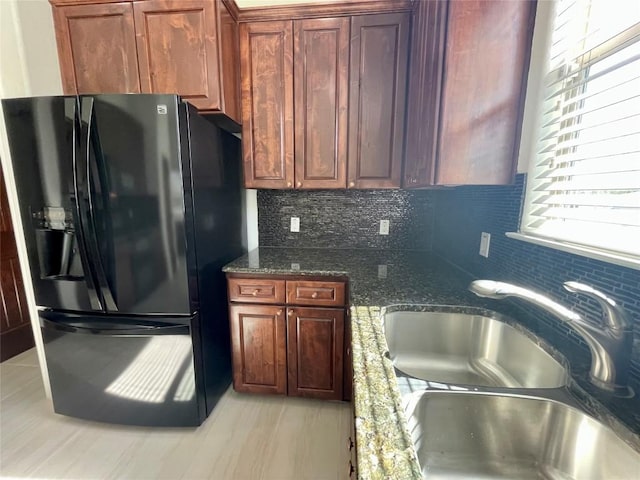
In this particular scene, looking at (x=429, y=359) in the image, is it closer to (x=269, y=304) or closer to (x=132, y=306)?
(x=269, y=304)

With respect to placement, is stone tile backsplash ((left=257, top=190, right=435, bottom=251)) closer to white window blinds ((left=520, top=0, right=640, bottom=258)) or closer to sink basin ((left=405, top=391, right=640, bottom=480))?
white window blinds ((left=520, top=0, right=640, bottom=258))

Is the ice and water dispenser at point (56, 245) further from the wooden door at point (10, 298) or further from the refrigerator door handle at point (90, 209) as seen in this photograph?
the wooden door at point (10, 298)

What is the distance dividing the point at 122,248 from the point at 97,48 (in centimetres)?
117

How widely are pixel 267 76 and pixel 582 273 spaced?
1813 mm

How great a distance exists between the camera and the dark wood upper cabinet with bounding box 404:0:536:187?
1.01 meters

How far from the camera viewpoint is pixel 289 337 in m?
1.68

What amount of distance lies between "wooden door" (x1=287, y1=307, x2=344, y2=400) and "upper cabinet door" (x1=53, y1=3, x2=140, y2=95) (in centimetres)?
167

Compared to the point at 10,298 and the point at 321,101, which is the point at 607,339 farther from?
the point at 10,298

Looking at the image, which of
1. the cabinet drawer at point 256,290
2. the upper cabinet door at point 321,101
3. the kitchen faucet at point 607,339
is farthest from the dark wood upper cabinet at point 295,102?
the kitchen faucet at point 607,339

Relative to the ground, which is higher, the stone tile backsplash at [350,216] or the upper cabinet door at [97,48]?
the upper cabinet door at [97,48]

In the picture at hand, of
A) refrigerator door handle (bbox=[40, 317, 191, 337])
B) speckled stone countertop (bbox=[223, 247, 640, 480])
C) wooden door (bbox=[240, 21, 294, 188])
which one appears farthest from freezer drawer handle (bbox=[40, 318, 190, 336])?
wooden door (bbox=[240, 21, 294, 188])

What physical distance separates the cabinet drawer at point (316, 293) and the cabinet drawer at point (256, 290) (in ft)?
0.20

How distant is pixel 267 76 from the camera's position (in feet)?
5.60

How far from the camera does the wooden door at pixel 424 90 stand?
3.59 feet
